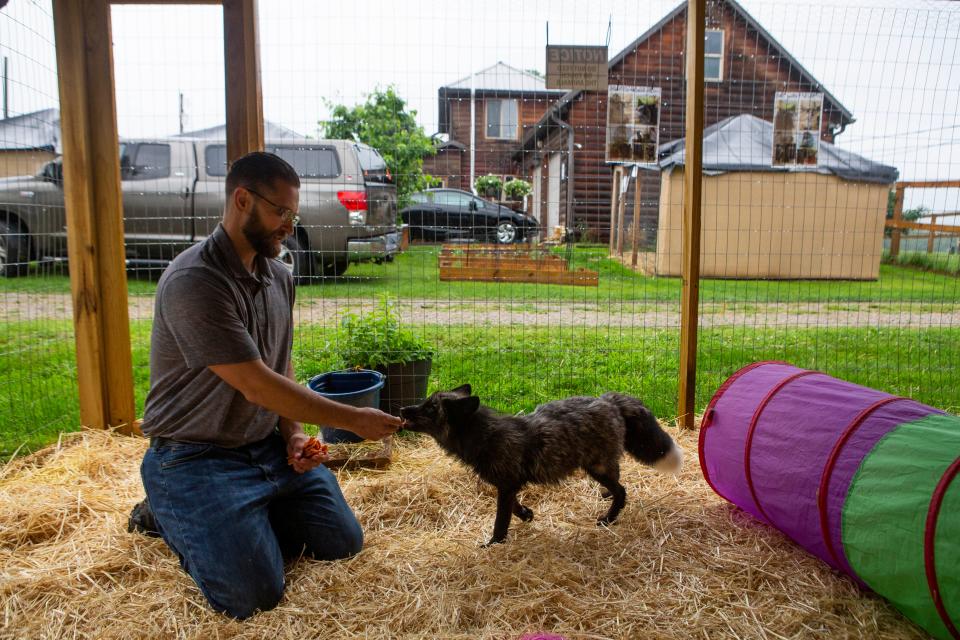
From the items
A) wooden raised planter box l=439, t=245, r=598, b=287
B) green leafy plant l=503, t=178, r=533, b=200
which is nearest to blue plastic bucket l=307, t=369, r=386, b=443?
wooden raised planter box l=439, t=245, r=598, b=287

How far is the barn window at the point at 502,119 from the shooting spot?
517 cm

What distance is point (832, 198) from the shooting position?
10820 mm

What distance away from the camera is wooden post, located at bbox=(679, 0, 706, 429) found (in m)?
4.71

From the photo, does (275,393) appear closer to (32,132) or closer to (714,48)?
(32,132)

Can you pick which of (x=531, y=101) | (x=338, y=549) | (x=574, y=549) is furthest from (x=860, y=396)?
(x=531, y=101)

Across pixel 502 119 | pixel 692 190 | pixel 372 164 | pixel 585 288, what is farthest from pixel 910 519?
pixel 585 288

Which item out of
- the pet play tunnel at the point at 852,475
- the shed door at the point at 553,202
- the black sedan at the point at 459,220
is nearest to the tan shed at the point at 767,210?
the shed door at the point at 553,202

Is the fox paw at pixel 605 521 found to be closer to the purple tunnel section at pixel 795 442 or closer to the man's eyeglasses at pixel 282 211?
the purple tunnel section at pixel 795 442

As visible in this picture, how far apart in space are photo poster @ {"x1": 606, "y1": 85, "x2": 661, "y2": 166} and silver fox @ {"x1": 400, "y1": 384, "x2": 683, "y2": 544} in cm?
239

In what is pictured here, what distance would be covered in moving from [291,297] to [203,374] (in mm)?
820

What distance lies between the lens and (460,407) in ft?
11.0

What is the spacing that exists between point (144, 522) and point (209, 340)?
4.52 feet

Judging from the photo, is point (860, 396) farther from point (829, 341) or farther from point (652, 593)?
point (829, 341)

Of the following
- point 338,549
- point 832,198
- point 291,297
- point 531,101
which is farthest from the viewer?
point 832,198
